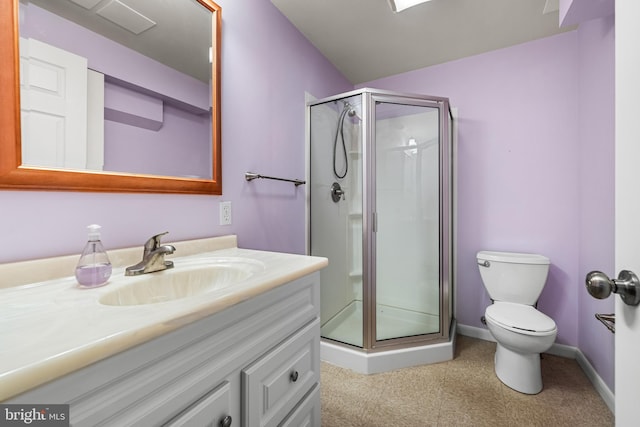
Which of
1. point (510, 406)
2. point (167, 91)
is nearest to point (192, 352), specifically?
point (167, 91)

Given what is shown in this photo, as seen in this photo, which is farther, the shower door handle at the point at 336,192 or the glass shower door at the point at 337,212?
the shower door handle at the point at 336,192

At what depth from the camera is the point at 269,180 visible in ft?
5.63

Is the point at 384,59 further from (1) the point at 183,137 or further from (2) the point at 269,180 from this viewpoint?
(1) the point at 183,137

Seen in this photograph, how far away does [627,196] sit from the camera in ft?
1.82

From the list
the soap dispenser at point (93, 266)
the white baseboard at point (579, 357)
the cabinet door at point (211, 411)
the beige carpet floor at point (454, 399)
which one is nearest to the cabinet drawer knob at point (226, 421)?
the cabinet door at point (211, 411)

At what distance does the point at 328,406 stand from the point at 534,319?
1.31 meters

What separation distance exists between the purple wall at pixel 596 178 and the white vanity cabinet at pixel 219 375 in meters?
1.73

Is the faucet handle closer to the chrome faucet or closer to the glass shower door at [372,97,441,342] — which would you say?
the chrome faucet

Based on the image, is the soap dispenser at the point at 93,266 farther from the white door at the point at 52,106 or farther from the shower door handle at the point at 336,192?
the shower door handle at the point at 336,192

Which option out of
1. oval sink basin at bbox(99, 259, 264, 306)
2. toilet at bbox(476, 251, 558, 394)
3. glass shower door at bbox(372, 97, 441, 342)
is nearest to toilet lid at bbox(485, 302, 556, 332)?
toilet at bbox(476, 251, 558, 394)

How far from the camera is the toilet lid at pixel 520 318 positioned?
1.52 metres

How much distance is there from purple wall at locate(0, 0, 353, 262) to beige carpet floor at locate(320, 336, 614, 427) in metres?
0.96

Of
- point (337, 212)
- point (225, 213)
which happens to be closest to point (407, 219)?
point (337, 212)

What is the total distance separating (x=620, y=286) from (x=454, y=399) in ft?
4.36
